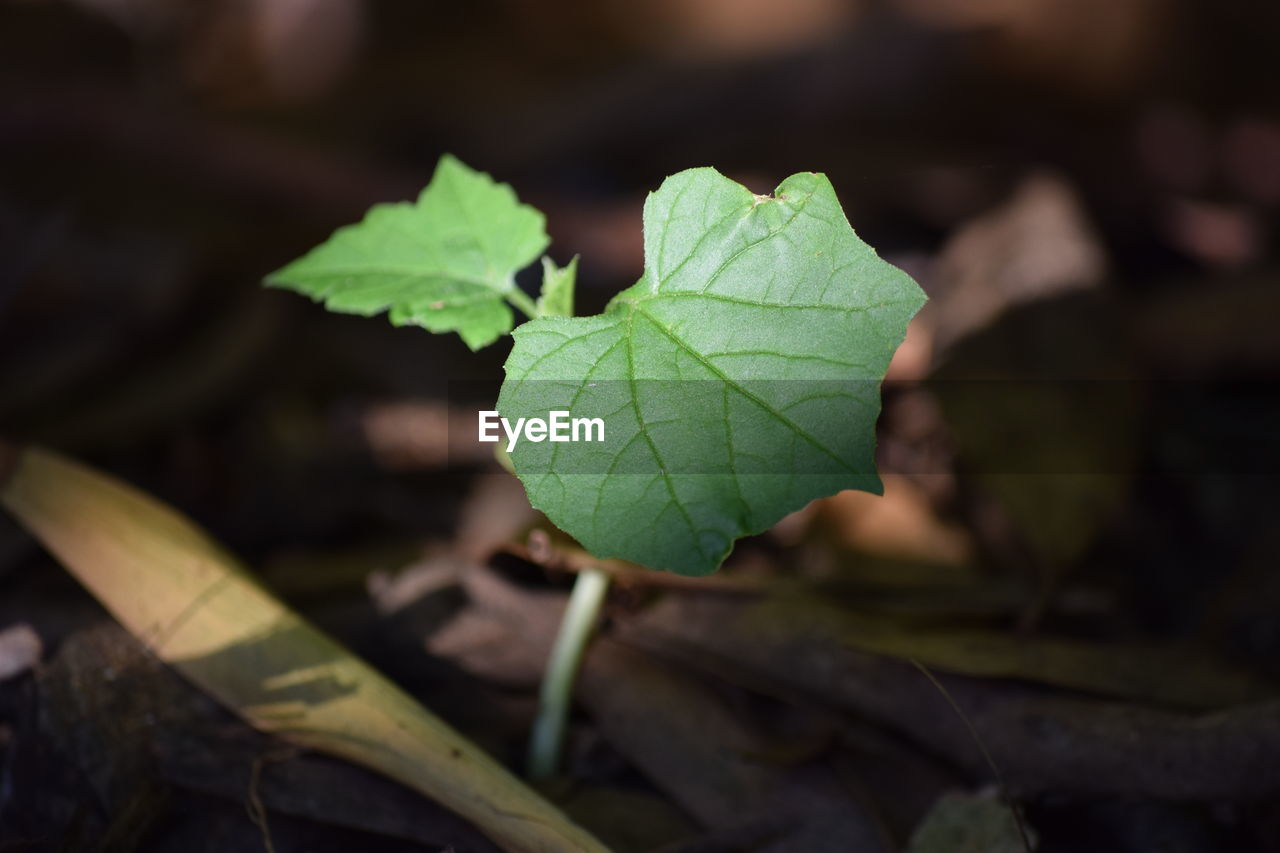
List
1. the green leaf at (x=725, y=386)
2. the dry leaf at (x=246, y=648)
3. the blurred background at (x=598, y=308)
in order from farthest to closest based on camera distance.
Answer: the blurred background at (x=598, y=308)
the dry leaf at (x=246, y=648)
the green leaf at (x=725, y=386)

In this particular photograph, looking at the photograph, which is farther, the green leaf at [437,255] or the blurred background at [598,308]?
the blurred background at [598,308]

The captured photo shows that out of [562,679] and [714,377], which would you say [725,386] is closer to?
[714,377]

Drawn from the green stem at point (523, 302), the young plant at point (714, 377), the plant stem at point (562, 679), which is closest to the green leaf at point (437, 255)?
the green stem at point (523, 302)

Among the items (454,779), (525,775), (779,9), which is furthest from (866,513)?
(779,9)

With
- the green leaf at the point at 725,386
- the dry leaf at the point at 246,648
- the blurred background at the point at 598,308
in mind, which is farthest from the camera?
the blurred background at the point at 598,308

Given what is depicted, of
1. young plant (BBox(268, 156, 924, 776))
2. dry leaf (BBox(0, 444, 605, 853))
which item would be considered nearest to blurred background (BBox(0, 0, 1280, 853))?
dry leaf (BBox(0, 444, 605, 853))

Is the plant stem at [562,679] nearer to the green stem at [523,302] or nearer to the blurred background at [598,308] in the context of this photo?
the blurred background at [598,308]

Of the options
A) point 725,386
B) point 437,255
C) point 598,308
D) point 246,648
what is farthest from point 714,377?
point 598,308
